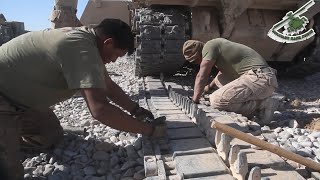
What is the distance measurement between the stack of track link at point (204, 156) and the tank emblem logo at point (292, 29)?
3.46 metres

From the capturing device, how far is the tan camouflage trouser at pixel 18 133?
2.75 m

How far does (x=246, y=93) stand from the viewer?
177 inches

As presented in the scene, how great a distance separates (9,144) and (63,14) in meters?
4.50

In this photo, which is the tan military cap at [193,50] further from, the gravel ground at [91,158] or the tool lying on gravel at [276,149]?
the tool lying on gravel at [276,149]

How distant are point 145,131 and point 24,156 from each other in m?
1.17

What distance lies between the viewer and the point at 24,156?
345 centimetres

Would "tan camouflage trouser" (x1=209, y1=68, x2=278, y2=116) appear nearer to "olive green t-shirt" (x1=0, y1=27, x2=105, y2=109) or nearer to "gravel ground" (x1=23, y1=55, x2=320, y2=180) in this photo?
"gravel ground" (x1=23, y1=55, x2=320, y2=180)

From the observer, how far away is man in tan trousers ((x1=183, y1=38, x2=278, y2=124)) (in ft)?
14.9

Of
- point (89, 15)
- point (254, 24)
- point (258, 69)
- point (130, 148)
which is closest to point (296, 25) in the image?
point (254, 24)

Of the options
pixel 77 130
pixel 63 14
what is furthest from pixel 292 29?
pixel 77 130

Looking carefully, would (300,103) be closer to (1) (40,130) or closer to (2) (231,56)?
(2) (231,56)

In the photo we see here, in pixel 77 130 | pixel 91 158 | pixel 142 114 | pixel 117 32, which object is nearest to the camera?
pixel 117 32

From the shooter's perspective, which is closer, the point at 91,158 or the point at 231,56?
the point at 91,158

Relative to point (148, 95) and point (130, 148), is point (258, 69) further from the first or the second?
point (130, 148)
